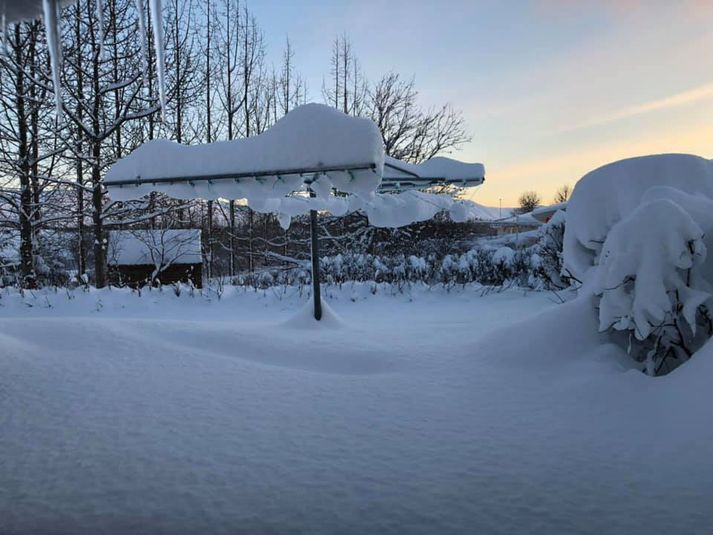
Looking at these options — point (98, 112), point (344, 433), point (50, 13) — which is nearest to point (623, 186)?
point (344, 433)

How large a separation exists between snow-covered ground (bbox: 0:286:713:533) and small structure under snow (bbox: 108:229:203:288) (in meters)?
9.03

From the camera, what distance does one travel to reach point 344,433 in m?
2.52

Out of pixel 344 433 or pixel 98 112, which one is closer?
pixel 344 433

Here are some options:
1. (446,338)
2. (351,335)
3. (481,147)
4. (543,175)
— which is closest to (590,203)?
(446,338)

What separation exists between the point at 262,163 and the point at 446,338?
282 cm

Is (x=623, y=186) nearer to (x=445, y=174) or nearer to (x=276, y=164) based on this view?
(x=276, y=164)

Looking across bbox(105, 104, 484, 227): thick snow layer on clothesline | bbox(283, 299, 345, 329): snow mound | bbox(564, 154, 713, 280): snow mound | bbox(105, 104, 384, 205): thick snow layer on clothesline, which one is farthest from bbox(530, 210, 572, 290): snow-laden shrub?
bbox(105, 104, 384, 205): thick snow layer on clothesline

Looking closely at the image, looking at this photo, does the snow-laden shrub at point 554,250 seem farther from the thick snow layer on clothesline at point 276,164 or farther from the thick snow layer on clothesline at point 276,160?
the thick snow layer on clothesline at point 276,160

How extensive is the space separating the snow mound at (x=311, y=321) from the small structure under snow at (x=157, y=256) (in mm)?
8383

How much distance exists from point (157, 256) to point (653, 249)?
43.0ft

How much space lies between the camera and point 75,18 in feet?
35.9

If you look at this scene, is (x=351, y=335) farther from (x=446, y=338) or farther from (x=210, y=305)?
(x=210, y=305)

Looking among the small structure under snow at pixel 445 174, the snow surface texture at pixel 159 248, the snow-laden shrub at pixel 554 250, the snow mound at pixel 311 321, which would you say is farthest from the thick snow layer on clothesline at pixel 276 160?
the snow surface texture at pixel 159 248

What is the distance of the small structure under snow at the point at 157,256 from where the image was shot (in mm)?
13195
